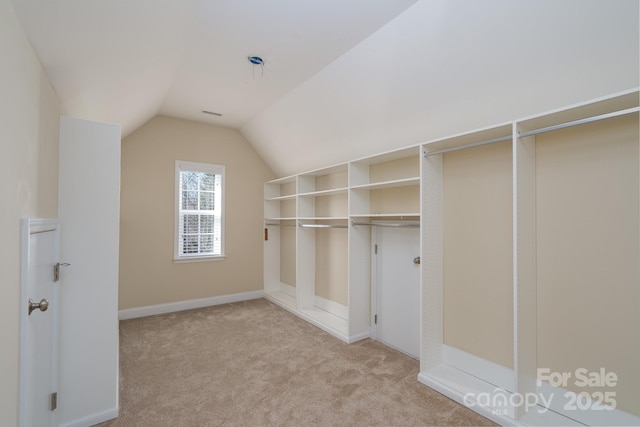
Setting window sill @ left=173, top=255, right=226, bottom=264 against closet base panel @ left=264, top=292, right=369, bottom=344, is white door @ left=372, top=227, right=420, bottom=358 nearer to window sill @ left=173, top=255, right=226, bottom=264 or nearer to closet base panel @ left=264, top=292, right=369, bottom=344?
closet base panel @ left=264, top=292, right=369, bottom=344

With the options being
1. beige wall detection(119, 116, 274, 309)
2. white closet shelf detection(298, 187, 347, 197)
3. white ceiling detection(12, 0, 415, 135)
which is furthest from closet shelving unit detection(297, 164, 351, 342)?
white ceiling detection(12, 0, 415, 135)

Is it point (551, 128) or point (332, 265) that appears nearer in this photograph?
point (551, 128)

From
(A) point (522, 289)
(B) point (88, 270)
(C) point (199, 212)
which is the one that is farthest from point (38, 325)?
(C) point (199, 212)

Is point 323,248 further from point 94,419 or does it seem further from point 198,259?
point 94,419

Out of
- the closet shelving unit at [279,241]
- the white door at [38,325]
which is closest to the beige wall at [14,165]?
the white door at [38,325]

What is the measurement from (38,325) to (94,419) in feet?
3.32

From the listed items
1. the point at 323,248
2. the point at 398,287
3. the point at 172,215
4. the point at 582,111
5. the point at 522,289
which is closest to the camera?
the point at 582,111

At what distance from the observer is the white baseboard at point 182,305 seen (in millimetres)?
4312

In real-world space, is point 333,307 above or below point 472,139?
below

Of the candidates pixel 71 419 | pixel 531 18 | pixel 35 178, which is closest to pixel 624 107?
pixel 531 18

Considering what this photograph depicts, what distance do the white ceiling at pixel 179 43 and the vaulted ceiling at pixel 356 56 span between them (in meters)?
0.01

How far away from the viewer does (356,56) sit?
2703 mm

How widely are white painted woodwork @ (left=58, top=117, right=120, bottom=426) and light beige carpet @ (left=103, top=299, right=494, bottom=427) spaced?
29 cm

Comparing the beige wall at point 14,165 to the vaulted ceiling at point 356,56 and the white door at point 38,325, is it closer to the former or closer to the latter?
the white door at point 38,325
